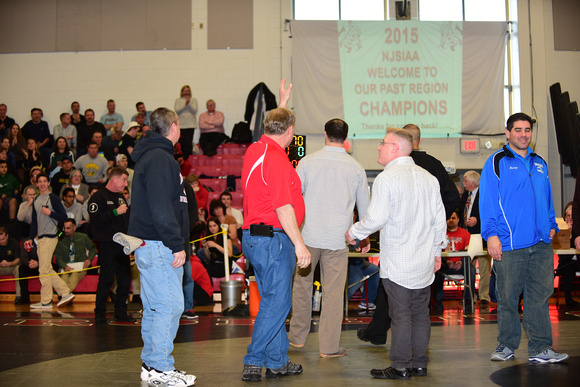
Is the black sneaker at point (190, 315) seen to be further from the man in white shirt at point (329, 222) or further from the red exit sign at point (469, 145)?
the red exit sign at point (469, 145)

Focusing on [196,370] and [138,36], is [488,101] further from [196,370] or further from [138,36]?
[196,370]

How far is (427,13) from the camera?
15.8 metres

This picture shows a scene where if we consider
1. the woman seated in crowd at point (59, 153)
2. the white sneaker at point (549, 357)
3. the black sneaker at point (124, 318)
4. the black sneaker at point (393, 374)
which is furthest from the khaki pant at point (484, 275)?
the woman seated in crowd at point (59, 153)

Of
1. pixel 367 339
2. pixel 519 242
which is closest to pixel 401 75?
pixel 367 339

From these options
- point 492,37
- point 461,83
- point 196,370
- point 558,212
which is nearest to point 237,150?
point 461,83

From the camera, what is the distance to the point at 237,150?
15242mm

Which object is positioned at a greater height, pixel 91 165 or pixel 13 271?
pixel 91 165

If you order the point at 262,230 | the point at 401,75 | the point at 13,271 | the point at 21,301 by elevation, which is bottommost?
the point at 21,301

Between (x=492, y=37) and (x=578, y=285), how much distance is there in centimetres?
729

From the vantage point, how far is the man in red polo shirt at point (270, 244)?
4012 mm

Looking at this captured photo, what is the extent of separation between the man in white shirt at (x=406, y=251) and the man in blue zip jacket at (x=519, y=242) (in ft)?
2.48

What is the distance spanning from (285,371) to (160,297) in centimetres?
101

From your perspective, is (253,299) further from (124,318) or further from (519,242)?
(519,242)

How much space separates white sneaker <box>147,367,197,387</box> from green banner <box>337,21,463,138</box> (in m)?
11.7
